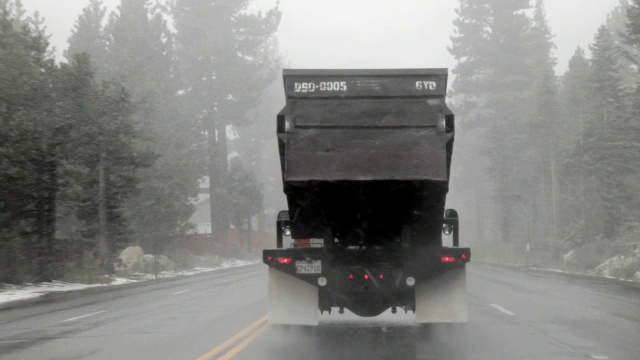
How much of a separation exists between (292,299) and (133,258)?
98.1 ft

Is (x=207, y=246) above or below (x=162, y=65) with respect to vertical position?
below

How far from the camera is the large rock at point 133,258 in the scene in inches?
1599

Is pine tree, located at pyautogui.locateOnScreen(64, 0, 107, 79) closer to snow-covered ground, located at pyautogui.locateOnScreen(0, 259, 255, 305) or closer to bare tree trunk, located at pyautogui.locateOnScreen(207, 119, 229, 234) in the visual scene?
bare tree trunk, located at pyautogui.locateOnScreen(207, 119, 229, 234)

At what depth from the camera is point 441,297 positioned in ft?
40.7

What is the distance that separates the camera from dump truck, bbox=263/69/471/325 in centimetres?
1138

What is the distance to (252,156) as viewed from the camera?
333 feet

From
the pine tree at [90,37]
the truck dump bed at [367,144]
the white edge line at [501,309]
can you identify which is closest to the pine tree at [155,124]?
the pine tree at [90,37]

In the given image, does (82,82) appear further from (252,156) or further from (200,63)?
(252,156)

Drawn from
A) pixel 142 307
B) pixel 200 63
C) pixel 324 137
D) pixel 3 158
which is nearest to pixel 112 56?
pixel 200 63

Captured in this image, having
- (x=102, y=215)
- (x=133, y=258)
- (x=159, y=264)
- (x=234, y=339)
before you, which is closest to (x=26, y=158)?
(x=102, y=215)

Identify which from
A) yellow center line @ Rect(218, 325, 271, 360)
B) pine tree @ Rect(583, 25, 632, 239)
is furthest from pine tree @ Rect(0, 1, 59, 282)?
pine tree @ Rect(583, 25, 632, 239)

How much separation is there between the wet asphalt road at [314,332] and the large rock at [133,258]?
19.0 meters

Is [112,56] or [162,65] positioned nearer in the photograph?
[112,56]

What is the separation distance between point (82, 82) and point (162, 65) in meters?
24.4
